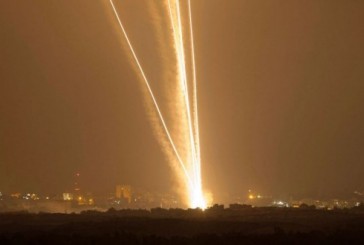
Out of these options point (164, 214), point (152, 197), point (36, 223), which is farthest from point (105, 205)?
point (36, 223)

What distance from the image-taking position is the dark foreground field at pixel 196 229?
837 inches

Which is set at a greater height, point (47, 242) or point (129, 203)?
point (129, 203)

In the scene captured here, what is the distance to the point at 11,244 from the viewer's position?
20.3 m

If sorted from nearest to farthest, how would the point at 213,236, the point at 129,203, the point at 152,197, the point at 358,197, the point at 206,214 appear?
the point at 213,236 → the point at 206,214 → the point at 129,203 → the point at 152,197 → the point at 358,197

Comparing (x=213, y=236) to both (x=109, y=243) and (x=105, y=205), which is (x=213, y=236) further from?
(x=105, y=205)

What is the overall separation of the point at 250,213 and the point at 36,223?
10631 mm

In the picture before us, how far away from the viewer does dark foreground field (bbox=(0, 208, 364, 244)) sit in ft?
69.8

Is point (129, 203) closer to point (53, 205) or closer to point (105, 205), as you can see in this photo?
point (105, 205)

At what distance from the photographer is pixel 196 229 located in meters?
26.7

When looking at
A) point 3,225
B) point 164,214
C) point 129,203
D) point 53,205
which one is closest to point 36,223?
point 3,225

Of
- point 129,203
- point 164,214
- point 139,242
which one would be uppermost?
point 129,203

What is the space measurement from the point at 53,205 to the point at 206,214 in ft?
98.6

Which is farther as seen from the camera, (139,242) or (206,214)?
(206,214)

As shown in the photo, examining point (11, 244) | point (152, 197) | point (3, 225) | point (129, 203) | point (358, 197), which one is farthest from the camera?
point (358, 197)
